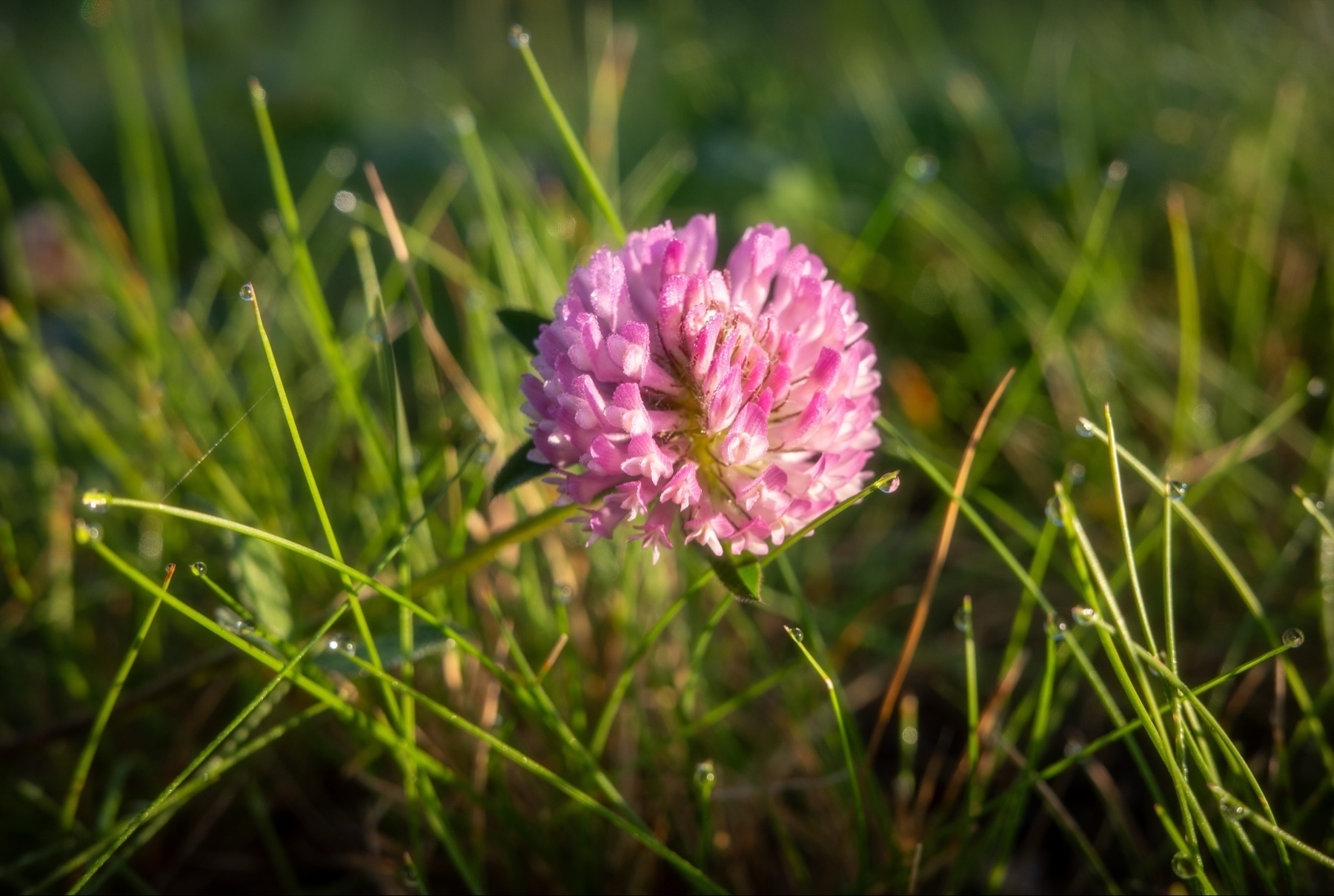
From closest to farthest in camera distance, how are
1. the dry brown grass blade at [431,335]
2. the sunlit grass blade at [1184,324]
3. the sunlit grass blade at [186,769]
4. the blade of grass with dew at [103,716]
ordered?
the sunlit grass blade at [186,769] < the blade of grass with dew at [103,716] < the dry brown grass blade at [431,335] < the sunlit grass blade at [1184,324]

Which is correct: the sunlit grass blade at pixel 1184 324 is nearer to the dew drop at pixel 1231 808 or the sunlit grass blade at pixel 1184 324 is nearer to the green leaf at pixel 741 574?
the dew drop at pixel 1231 808

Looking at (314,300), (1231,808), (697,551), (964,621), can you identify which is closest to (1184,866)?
(1231,808)

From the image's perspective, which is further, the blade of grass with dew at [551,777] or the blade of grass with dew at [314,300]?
the blade of grass with dew at [314,300]

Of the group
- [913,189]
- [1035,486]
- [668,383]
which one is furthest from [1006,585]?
[668,383]

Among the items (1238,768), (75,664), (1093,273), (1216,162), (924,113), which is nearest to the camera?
(1238,768)

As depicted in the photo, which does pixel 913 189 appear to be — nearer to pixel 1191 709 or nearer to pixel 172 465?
pixel 1191 709

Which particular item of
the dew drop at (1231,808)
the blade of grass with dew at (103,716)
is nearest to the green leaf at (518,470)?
the blade of grass with dew at (103,716)

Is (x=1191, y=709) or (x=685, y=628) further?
(x=685, y=628)
